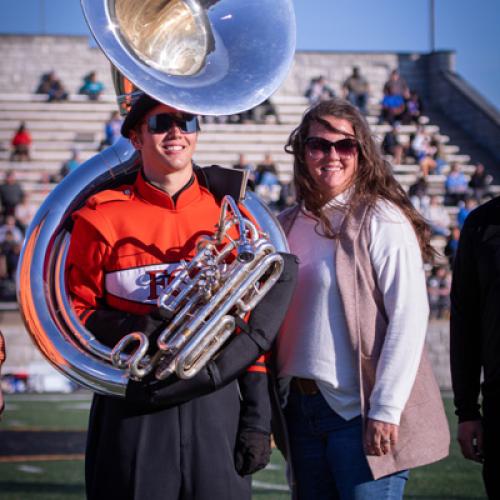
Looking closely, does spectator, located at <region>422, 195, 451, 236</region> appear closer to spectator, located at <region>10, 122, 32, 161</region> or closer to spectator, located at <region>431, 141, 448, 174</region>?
spectator, located at <region>431, 141, 448, 174</region>

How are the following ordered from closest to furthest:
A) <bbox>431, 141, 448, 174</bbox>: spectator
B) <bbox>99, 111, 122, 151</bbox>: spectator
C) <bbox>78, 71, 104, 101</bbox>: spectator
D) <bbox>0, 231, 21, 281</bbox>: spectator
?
<bbox>0, 231, 21, 281</bbox>: spectator → <bbox>99, 111, 122, 151</bbox>: spectator → <bbox>431, 141, 448, 174</bbox>: spectator → <bbox>78, 71, 104, 101</bbox>: spectator

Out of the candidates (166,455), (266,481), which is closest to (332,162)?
(166,455)

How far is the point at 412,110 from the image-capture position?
20.9m

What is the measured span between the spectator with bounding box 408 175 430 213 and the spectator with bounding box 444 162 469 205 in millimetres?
786

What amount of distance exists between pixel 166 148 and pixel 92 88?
59.8ft

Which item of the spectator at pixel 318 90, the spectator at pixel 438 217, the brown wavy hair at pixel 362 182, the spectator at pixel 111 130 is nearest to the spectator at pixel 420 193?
the spectator at pixel 438 217

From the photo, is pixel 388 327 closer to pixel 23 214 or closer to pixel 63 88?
pixel 23 214

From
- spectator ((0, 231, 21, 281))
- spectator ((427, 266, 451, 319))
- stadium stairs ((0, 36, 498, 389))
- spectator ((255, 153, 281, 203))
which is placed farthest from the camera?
stadium stairs ((0, 36, 498, 389))

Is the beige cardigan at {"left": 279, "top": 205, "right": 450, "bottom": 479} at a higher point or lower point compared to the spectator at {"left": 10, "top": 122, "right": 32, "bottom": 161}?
lower

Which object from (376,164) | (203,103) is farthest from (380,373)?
(203,103)

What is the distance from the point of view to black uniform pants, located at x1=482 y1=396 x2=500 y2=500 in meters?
2.99

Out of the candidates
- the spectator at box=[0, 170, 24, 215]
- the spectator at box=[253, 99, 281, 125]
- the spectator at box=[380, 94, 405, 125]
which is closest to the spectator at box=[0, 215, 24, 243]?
the spectator at box=[0, 170, 24, 215]

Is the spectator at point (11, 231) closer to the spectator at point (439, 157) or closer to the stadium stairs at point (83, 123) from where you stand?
the stadium stairs at point (83, 123)

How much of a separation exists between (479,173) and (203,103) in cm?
1566
